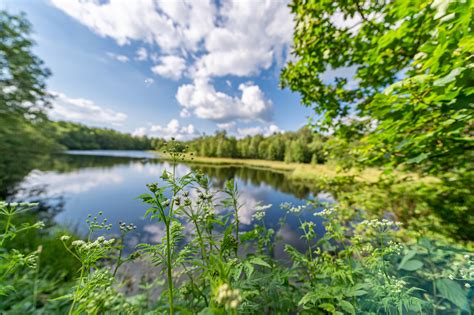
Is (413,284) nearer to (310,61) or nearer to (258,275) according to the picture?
(258,275)

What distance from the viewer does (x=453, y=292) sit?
3.85 ft

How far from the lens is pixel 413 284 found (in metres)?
1.41

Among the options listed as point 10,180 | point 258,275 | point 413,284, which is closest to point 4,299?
point 258,275

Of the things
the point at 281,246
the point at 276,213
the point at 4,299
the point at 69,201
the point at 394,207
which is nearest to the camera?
the point at 4,299

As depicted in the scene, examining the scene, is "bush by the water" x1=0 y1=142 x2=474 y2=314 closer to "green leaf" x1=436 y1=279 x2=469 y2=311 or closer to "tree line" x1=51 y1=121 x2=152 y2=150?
"green leaf" x1=436 y1=279 x2=469 y2=311

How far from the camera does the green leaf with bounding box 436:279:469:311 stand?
1119 mm

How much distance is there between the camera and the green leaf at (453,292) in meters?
1.12

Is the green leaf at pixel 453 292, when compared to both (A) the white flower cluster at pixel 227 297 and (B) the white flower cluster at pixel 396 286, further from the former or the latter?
(A) the white flower cluster at pixel 227 297

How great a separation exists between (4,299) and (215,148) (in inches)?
1766

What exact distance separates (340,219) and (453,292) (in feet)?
7.47

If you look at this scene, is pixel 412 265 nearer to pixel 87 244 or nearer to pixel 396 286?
pixel 396 286

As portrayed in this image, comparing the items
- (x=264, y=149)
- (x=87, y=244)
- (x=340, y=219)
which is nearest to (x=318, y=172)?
(x=340, y=219)

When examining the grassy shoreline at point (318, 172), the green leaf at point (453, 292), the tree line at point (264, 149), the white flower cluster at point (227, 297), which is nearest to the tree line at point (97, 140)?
the tree line at point (264, 149)

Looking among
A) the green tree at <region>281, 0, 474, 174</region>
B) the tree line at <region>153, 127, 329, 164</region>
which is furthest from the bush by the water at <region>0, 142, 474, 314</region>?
the tree line at <region>153, 127, 329, 164</region>
